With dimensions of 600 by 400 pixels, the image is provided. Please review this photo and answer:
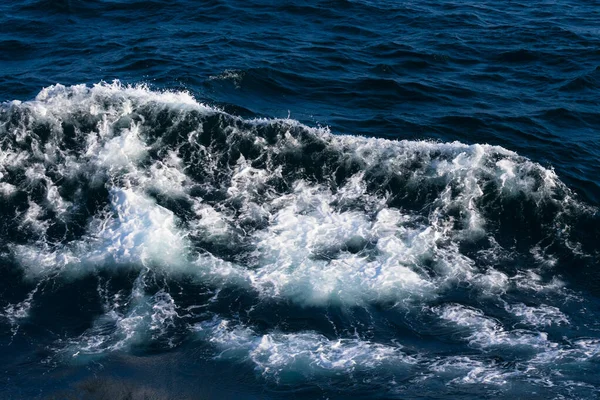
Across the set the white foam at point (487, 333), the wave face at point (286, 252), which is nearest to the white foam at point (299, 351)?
the wave face at point (286, 252)

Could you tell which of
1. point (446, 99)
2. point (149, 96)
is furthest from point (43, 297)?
point (446, 99)

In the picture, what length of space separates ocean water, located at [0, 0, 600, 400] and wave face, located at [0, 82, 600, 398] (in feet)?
0.22

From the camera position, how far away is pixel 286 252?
20734 mm

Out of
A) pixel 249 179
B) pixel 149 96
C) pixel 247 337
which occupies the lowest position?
pixel 247 337

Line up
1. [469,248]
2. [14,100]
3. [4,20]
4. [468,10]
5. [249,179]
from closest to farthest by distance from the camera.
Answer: [469,248], [249,179], [14,100], [4,20], [468,10]

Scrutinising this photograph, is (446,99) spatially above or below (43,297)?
above

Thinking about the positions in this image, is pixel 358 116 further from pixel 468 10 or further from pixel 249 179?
pixel 468 10

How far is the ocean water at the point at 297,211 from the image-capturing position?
17078 mm

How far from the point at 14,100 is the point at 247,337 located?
47.3 feet

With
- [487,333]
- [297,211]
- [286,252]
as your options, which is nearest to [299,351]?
[286,252]

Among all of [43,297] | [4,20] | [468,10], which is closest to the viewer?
[43,297]

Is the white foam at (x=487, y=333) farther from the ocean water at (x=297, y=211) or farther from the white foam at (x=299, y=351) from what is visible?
the white foam at (x=299, y=351)

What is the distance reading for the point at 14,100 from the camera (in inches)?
1032

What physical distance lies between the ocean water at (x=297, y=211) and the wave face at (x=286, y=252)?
0.22ft
